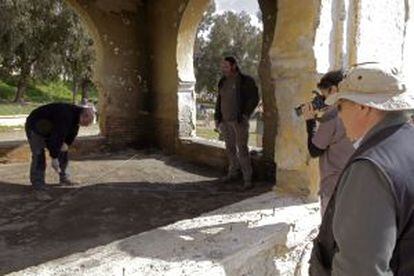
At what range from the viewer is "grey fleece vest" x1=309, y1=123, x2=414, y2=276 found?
77.7 inches

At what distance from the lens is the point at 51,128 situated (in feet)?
24.0

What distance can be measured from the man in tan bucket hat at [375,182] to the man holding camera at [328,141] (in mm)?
1789

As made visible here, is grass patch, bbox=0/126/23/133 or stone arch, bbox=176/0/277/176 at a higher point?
stone arch, bbox=176/0/277/176

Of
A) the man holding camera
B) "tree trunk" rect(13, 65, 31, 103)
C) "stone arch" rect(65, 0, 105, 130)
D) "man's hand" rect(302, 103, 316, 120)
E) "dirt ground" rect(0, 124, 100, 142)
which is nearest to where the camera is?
the man holding camera

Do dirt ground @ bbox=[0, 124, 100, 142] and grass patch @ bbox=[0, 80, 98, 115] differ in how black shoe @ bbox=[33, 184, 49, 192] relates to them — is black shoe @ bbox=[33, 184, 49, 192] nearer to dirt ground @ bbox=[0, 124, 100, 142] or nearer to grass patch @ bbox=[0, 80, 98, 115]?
dirt ground @ bbox=[0, 124, 100, 142]

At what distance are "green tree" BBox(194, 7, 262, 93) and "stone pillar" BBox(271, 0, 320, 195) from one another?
104 feet

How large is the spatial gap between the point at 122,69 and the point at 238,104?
374cm

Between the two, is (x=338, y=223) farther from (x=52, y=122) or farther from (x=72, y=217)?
(x=52, y=122)

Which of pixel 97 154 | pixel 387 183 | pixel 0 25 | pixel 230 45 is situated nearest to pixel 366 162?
pixel 387 183

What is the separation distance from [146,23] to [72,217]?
5441 mm

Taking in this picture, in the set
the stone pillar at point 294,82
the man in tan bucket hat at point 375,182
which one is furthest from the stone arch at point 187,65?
the man in tan bucket hat at point 375,182

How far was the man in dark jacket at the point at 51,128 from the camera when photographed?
23.8ft

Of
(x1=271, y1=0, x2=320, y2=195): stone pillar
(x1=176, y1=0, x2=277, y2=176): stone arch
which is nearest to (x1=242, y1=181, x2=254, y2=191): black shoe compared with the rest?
(x1=176, y1=0, x2=277, y2=176): stone arch

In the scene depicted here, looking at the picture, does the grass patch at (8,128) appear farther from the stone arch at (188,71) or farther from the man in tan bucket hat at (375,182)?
the man in tan bucket hat at (375,182)
